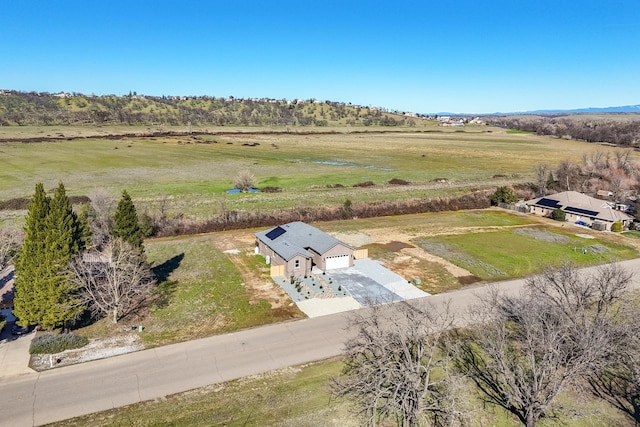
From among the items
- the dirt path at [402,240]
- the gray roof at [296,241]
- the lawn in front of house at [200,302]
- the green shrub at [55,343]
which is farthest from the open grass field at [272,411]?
the dirt path at [402,240]

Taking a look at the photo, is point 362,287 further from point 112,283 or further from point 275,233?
point 112,283

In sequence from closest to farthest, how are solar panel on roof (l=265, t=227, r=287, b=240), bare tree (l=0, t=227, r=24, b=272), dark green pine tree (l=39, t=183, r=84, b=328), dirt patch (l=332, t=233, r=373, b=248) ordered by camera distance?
dark green pine tree (l=39, t=183, r=84, b=328), bare tree (l=0, t=227, r=24, b=272), solar panel on roof (l=265, t=227, r=287, b=240), dirt patch (l=332, t=233, r=373, b=248)

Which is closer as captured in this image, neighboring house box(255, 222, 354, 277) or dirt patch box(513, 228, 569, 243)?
neighboring house box(255, 222, 354, 277)

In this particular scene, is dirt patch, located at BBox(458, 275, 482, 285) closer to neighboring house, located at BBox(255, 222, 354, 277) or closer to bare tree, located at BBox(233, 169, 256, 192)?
neighboring house, located at BBox(255, 222, 354, 277)

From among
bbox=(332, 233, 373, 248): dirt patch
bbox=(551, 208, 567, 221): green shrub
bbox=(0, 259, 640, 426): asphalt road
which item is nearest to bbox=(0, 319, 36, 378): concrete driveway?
bbox=(0, 259, 640, 426): asphalt road

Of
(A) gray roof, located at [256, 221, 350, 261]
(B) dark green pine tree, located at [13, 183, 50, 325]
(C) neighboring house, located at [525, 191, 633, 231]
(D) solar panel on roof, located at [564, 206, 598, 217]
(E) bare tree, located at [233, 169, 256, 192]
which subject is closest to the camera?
(B) dark green pine tree, located at [13, 183, 50, 325]

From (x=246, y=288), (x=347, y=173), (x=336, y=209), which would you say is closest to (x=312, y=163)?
(x=347, y=173)

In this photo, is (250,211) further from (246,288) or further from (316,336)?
(316,336)
